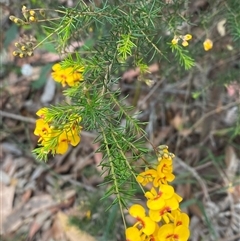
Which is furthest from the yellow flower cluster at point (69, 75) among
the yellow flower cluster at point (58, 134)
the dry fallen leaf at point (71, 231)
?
the dry fallen leaf at point (71, 231)

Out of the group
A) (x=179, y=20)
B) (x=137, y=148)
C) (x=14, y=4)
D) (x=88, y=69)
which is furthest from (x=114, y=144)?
(x=14, y=4)

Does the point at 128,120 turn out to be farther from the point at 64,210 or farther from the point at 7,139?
the point at 7,139

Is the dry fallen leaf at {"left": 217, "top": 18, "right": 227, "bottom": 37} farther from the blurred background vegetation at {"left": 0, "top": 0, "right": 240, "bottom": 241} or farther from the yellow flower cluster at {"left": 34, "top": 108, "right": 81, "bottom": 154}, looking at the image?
the yellow flower cluster at {"left": 34, "top": 108, "right": 81, "bottom": 154}

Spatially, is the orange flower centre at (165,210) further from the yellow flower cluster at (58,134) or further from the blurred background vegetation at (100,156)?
the blurred background vegetation at (100,156)

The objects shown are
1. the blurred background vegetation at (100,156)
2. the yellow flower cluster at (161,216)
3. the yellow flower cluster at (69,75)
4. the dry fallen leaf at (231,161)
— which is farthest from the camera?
the dry fallen leaf at (231,161)

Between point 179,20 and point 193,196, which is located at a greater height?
point 179,20

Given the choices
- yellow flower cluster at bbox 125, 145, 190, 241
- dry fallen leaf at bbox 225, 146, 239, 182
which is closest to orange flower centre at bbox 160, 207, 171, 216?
yellow flower cluster at bbox 125, 145, 190, 241

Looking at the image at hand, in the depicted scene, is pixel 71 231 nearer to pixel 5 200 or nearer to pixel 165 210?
pixel 5 200
